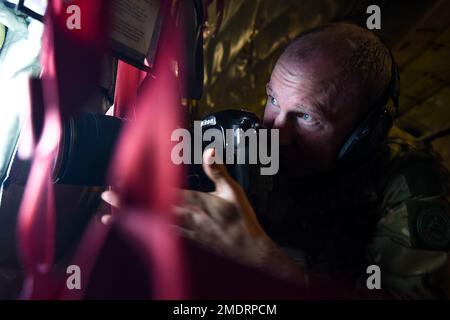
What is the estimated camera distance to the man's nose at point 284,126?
2.72ft

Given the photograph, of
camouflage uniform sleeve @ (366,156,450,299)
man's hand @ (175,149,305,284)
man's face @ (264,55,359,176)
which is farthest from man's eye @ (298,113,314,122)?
man's hand @ (175,149,305,284)

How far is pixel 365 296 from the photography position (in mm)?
665

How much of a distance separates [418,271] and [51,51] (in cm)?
69

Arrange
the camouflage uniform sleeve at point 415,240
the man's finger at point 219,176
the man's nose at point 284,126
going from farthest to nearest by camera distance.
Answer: the man's nose at point 284,126 → the camouflage uniform sleeve at point 415,240 → the man's finger at point 219,176

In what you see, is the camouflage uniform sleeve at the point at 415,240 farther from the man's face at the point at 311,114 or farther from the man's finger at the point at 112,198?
the man's finger at the point at 112,198

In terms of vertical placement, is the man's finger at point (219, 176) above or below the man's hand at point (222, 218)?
above

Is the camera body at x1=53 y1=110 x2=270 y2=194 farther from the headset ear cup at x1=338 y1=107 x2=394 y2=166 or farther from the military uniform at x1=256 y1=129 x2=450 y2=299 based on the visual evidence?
the headset ear cup at x1=338 y1=107 x2=394 y2=166

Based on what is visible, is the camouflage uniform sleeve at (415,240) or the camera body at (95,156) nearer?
the camera body at (95,156)

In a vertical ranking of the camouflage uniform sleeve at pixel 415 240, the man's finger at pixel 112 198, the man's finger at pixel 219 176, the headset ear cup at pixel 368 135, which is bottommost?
the camouflage uniform sleeve at pixel 415 240

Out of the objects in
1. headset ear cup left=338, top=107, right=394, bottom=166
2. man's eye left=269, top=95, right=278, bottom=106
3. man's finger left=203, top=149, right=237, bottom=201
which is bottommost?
man's finger left=203, top=149, right=237, bottom=201

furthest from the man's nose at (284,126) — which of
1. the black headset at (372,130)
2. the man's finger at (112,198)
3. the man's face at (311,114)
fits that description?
the man's finger at (112,198)

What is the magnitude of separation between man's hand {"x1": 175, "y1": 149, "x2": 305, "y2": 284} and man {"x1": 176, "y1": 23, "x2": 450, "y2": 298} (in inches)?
5.1

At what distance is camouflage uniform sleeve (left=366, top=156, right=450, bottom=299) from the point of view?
656 millimetres

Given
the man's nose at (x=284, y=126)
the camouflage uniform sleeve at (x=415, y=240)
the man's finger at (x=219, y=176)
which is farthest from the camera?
the man's nose at (x=284, y=126)
